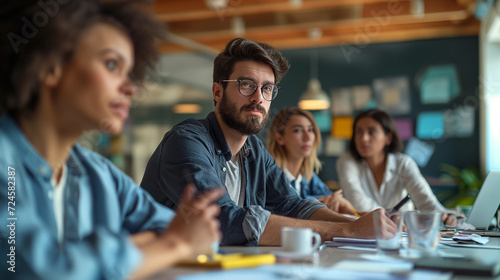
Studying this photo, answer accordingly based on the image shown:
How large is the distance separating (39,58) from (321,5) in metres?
5.13

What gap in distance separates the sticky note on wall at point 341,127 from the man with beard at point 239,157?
4879 millimetres

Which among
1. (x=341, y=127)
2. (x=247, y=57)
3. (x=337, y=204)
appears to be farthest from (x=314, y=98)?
(x=247, y=57)

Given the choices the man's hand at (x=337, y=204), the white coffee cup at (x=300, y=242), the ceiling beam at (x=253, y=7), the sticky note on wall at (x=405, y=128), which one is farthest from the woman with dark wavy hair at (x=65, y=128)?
the sticky note on wall at (x=405, y=128)

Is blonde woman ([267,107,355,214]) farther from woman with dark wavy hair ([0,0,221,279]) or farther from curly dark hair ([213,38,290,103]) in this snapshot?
woman with dark wavy hair ([0,0,221,279])

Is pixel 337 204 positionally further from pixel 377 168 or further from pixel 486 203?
pixel 377 168

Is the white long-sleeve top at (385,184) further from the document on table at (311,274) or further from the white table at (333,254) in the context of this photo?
the document on table at (311,274)

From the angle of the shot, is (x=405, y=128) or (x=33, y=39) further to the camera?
(x=405, y=128)

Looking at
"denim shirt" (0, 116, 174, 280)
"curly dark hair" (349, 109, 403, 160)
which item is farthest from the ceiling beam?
"denim shirt" (0, 116, 174, 280)

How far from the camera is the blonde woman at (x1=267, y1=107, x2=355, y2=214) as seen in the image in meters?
3.61

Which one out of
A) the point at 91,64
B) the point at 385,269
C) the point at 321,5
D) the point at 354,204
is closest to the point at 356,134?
the point at 354,204

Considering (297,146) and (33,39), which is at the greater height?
(33,39)

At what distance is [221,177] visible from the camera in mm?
2111

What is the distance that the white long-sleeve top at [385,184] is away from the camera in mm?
3492

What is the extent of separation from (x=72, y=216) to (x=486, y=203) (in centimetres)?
207
